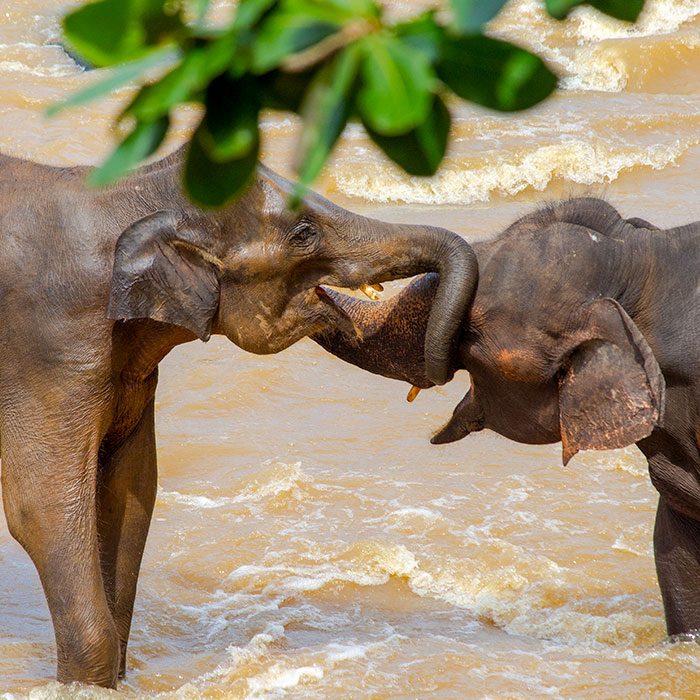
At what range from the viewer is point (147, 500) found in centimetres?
482

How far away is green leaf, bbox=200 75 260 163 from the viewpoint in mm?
1067

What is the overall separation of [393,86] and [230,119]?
0.13 meters

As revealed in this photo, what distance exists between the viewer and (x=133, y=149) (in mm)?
1047

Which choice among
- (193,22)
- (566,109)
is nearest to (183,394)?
(193,22)

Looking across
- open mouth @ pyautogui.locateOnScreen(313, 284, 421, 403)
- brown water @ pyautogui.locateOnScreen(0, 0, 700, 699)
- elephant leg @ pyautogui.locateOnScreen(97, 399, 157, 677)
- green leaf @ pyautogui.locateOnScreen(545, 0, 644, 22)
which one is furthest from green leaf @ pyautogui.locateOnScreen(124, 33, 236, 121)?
elephant leg @ pyautogui.locateOnScreen(97, 399, 157, 677)

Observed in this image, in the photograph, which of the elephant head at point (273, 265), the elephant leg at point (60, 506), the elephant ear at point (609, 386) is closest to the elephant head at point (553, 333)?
the elephant ear at point (609, 386)

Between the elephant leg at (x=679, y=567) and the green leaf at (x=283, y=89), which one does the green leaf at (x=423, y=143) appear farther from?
the elephant leg at (x=679, y=567)

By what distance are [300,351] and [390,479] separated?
1.81 m

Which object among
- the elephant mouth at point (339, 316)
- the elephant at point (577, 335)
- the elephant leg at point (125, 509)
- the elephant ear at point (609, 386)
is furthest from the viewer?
the elephant leg at point (125, 509)

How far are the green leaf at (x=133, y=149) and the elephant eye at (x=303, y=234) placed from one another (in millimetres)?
3178

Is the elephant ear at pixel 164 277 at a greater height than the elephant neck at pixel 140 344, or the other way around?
the elephant ear at pixel 164 277

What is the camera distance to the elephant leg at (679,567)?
493 centimetres

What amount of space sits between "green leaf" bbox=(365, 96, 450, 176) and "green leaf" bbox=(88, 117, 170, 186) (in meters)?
0.16

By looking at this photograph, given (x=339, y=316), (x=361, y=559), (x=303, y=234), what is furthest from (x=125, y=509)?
(x=361, y=559)
